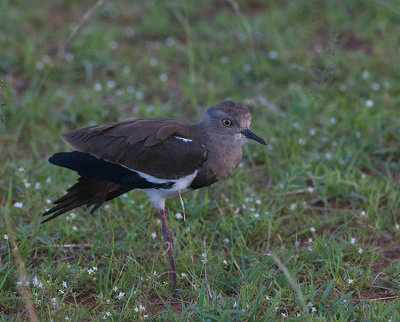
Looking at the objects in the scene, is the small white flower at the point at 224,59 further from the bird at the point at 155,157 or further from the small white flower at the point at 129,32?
the bird at the point at 155,157

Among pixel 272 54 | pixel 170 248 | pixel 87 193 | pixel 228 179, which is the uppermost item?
pixel 272 54

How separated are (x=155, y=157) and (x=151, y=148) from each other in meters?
0.06

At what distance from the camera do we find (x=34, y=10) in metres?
7.52

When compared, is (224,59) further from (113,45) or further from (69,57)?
(69,57)

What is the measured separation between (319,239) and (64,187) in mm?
1985

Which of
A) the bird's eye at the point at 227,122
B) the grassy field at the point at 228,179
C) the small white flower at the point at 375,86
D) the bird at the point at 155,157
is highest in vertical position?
the bird's eye at the point at 227,122

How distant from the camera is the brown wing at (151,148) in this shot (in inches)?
153

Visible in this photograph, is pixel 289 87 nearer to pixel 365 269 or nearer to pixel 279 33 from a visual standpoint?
pixel 279 33

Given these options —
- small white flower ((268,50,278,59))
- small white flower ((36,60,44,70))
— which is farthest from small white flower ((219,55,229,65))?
small white flower ((36,60,44,70))

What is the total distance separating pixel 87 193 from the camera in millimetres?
4102

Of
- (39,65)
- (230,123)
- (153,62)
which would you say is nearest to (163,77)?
(153,62)

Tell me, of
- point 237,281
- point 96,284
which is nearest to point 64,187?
point 96,284

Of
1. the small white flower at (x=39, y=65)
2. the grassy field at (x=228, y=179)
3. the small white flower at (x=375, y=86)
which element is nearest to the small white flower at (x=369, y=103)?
the grassy field at (x=228, y=179)

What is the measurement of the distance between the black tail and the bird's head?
0.71 meters
